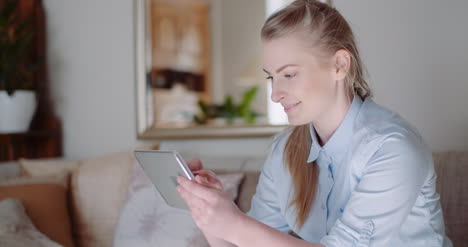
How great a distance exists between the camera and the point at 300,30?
43.8 inches

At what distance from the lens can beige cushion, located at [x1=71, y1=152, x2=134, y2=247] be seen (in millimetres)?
2033

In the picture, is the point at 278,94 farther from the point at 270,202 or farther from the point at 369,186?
the point at 270,202

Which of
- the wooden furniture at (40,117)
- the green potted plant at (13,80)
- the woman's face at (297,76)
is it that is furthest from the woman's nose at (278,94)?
the wooden furniture at (40,117)

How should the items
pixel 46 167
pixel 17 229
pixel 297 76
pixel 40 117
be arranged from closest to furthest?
pixel 297 76, pixel 17 229, pixel 46 167, pixel 40 117

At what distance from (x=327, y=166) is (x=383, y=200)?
292mm

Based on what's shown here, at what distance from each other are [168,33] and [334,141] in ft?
4.82

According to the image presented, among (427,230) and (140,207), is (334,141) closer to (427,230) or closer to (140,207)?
(427,230)

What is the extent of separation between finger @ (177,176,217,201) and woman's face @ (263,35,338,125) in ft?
0.95

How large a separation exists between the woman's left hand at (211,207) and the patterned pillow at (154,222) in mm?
679

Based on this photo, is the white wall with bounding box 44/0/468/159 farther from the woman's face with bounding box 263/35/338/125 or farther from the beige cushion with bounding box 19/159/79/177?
the woman's face with bounding box 263/35/338/125

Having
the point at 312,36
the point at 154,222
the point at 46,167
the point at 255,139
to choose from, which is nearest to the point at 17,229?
the point at 154,222

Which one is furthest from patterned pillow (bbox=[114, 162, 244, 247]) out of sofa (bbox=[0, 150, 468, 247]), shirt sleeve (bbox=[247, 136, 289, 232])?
shirt sleeve (bbox=[247, 136, 289, 232])

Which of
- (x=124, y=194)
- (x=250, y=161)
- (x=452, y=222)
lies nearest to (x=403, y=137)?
(x=452, y=222)

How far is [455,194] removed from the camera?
1469mm
